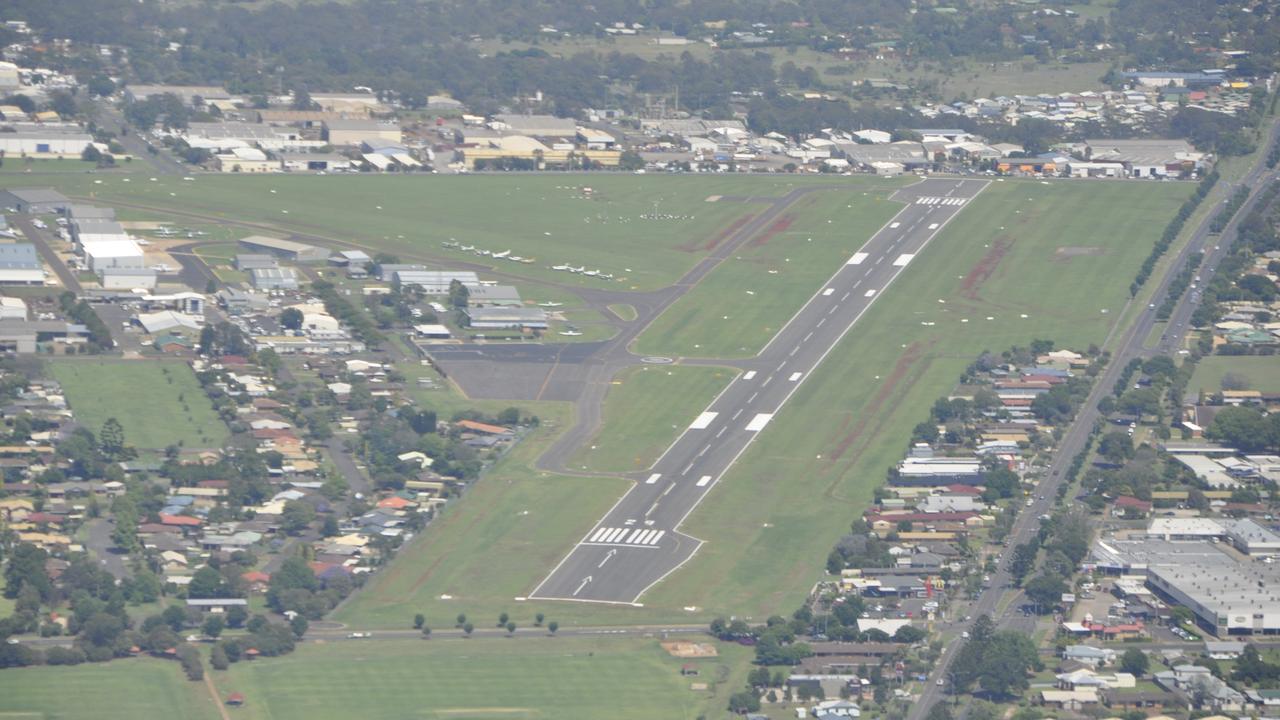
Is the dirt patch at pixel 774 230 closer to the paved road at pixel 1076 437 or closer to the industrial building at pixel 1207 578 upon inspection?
the paved road at pixel 1076 437

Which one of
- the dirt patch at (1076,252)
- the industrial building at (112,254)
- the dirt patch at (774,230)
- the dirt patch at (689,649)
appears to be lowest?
the dirt patch at (774,230)

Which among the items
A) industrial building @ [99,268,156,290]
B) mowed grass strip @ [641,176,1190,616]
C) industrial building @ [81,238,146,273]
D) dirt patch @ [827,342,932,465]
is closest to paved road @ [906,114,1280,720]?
mowed grass strip @ [641,176,1190,616]

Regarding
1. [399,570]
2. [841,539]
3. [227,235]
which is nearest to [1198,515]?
[841,539]

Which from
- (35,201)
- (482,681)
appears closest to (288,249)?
(35,201)

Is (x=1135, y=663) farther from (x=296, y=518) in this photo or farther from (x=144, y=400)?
(x=144, y=400)

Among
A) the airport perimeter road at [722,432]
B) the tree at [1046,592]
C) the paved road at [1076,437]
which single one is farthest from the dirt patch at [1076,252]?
the tree at [1046,592]

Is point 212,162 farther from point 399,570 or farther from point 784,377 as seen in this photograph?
point 399,570
